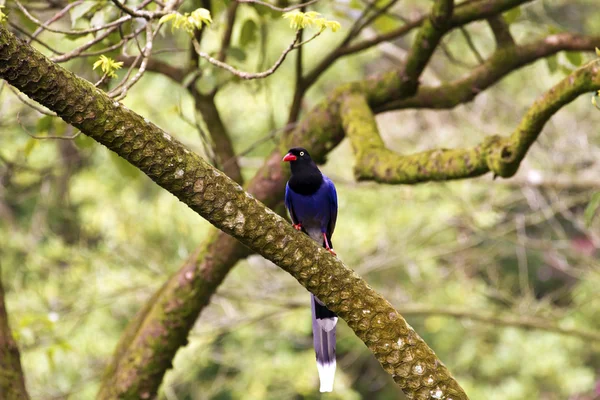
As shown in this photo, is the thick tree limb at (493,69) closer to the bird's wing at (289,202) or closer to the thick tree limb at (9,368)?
the bird's wing at (289,202)

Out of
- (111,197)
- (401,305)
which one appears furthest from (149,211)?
(401,305)

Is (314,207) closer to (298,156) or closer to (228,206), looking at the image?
(298,156)

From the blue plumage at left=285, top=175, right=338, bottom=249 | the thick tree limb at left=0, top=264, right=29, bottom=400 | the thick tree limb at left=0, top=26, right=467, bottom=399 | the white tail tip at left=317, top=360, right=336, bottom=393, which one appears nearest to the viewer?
the thick tree limb at left=0, top=26, right=467, bottom=399

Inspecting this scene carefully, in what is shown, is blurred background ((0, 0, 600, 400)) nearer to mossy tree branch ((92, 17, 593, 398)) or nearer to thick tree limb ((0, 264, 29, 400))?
mossy tree branch ((92, 17, 593, 398))

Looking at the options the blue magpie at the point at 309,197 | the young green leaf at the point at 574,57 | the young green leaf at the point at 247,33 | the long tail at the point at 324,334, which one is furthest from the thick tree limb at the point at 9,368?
the young green leaf at the point at 574,57

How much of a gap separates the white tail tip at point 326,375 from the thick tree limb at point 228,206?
2.45 ft

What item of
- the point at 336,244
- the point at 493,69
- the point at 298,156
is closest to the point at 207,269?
the point at 298,156

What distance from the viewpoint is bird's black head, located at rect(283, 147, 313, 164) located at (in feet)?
11.6

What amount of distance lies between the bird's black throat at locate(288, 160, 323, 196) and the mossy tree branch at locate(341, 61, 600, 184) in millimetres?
269

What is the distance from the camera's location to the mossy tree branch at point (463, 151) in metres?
2.51

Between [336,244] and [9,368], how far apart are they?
494 centimetres

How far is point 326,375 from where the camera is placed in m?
3.06

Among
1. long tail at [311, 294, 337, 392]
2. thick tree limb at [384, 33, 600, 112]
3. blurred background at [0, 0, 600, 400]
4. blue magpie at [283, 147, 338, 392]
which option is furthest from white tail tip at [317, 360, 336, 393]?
blurred background at [0, 0, 600, 400]

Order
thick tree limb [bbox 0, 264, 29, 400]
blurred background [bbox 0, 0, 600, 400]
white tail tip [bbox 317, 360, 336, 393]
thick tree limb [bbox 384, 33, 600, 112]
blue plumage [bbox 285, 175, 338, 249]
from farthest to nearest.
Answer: blurred background [bbox 0, 0, 600, 400]
thick tree limb [bbox 384, 33, 600, 112]
blue plumage [bbox 285, 175, 338, 249]
thick tree limb [bbox 0, 264, 29, 400]
white tail tip [bbox 317, 360, 336, 393]
